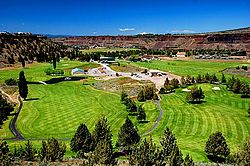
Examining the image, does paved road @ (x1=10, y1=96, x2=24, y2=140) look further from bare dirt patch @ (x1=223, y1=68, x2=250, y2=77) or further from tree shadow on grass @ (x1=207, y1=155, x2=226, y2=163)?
bare dirt patch @ (x1=223, y1=68, x2=250, y2=77)

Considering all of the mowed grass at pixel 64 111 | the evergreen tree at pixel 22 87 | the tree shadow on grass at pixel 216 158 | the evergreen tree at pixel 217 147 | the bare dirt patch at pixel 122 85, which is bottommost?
the tree shadow on grass at pixel 216 158

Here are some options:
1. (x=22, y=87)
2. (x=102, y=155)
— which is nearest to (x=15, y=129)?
(x=22, y=87)

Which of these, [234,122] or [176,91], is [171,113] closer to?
[234,122]

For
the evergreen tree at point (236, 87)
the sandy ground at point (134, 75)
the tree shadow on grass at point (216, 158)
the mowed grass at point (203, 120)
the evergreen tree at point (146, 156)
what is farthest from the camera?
the sandy ground at point (134, 75)

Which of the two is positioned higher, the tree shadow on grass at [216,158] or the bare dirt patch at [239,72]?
the bare dirt patch at [239,72]

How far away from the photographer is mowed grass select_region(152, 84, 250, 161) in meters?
64.8

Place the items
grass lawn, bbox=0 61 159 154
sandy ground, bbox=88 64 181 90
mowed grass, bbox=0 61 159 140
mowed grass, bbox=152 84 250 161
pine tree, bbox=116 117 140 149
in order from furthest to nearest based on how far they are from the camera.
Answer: sandy ground, bbox=88 64 181 90
mowed grass, bbox=0 61 159 140
grass lawn, bbox=0 61 159 154
mowed grass, bbox=152 84 250 161
pine tree, bbox=116 117 140 149

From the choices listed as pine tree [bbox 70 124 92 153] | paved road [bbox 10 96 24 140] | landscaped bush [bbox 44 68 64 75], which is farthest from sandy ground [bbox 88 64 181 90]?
pine tree [bbox 70 124 92 153]

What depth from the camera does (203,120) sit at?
80312mm

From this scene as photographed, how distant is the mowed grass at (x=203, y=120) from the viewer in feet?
213

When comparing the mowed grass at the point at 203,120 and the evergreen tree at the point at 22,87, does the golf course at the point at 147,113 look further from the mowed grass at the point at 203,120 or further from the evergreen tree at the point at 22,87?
the evergreen tree at the point at 22,87

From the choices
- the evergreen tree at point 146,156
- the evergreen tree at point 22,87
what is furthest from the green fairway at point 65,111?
the evergreen tree at point 146,156

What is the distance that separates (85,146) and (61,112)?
36400 millimetres

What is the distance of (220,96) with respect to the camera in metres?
107
